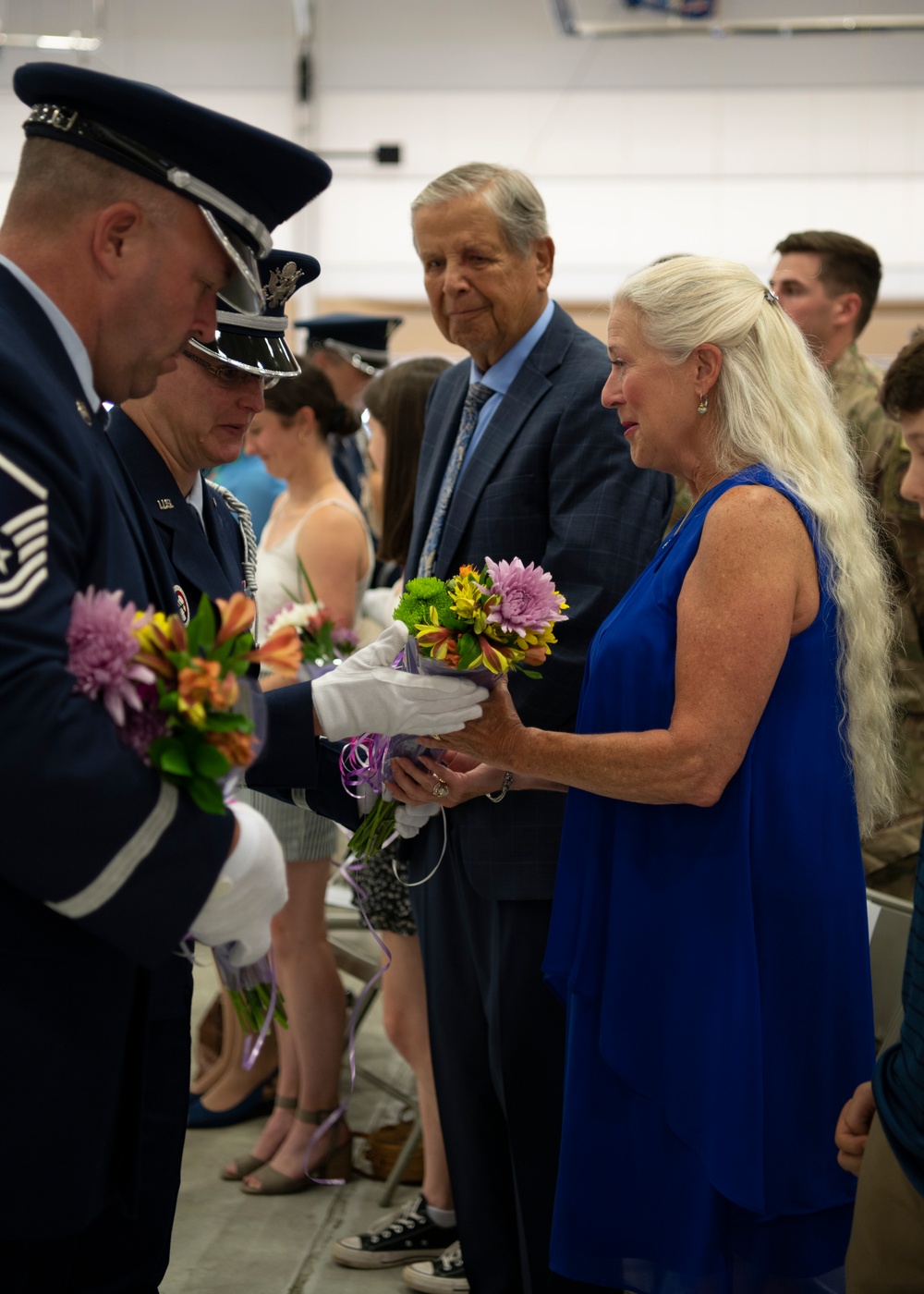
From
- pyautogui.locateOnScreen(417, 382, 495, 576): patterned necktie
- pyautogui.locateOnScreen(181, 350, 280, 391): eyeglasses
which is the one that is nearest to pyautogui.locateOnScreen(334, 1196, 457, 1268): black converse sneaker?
pyautogui.locateOnScreen(417, 382, 495, 576): patterned necktie

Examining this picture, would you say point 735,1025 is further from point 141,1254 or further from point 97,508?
point 97,508

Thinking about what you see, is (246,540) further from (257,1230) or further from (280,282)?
(257,1230)

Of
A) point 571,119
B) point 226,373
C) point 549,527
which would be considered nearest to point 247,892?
point 226,373

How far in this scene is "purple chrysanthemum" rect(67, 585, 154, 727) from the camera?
120 centimetres

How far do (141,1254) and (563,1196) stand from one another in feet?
2.11

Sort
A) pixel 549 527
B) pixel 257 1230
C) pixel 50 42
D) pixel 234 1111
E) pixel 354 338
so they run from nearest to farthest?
pixel 549 527 < pixel 257 1230 < pixel 234 1111 < pixel 354 338 < pixel 50 42

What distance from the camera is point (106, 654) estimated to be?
1199mm

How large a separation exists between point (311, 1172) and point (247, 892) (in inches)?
92.5

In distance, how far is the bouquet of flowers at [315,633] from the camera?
3.15 metres

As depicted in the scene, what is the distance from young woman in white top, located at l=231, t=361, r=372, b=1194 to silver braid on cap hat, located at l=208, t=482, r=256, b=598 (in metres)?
1.18

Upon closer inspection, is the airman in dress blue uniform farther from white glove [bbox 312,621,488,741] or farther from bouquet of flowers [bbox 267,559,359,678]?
bouquet of flowers [bbox 267,559,359,678]

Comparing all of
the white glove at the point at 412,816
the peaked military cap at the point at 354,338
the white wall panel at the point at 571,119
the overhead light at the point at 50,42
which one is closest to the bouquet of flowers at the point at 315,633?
the white glove at the point at 412,816

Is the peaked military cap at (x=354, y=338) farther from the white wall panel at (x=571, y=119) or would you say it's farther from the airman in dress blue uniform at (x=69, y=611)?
the airman in dress blue uniform at (x=69, y=611)

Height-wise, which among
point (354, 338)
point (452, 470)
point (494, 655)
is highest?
point (354, 338)
